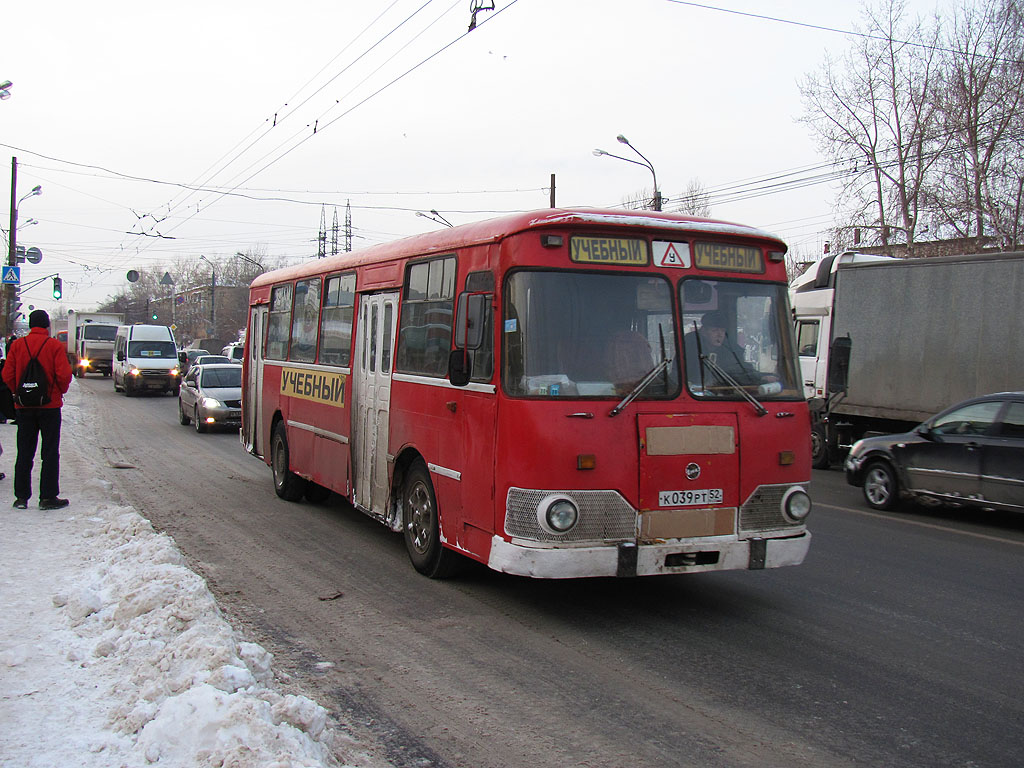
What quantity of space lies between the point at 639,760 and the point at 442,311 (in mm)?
4119

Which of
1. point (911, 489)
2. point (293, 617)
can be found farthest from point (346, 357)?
point (911, 489)

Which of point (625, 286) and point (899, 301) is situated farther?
point (899, 301)

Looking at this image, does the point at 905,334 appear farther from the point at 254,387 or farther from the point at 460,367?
the point at 460,367

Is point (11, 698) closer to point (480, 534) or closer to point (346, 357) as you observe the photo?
point (480, 534)

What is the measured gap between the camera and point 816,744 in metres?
4.40

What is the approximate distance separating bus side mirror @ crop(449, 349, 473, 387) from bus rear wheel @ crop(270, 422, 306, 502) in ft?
17.6

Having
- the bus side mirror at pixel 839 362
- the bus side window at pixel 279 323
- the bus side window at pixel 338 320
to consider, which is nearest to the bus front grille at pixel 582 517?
the bus side window at pixel 338 320

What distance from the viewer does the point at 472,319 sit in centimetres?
647

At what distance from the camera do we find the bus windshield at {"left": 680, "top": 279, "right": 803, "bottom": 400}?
6484mm

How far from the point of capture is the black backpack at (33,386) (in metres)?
9.51

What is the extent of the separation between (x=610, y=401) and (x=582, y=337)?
1.56 feet

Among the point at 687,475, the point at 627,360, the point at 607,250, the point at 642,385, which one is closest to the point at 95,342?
the point at 607,250

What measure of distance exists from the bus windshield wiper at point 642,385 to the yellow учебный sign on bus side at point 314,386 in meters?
4.10

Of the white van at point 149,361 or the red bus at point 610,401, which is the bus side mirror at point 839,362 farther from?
the white van at point 149,361
